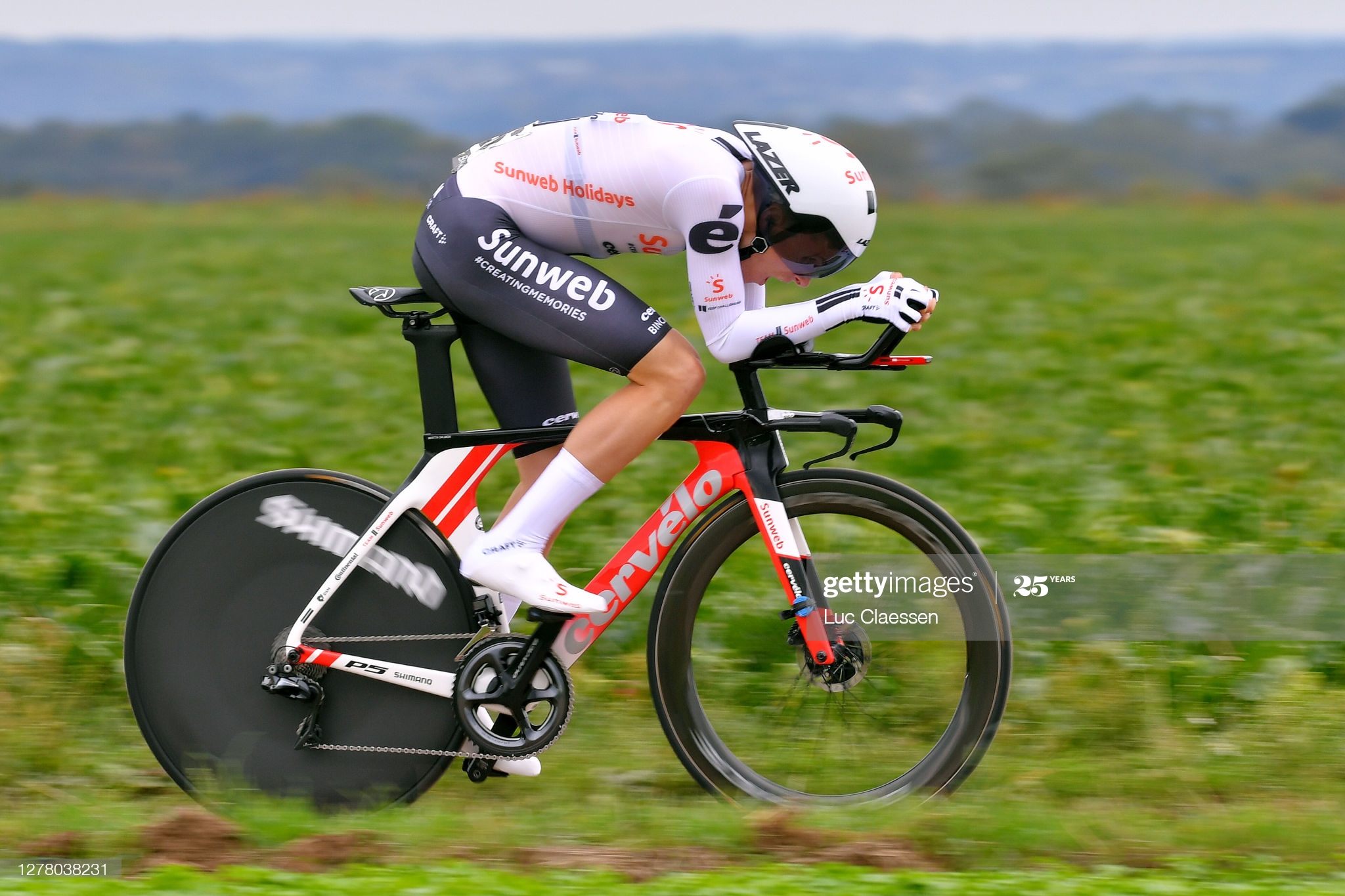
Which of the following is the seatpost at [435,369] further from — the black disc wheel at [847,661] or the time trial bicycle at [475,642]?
the black disc wheel at [847,661]

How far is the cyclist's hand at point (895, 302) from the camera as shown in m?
3.51

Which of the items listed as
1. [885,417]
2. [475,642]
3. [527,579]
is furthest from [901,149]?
[527,579]

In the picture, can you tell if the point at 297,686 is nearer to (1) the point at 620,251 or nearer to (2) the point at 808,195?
(1) the point at 620,251

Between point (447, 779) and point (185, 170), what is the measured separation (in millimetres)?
94448

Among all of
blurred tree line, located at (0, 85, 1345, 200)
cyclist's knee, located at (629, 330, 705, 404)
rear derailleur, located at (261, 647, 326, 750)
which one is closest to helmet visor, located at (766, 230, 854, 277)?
cyclist's knee, located at (629, 330, 705, 404)

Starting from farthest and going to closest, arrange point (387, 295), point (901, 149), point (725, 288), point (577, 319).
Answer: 1. point (901, 149)
2. point (387, 295)
3. point (577, 319)
4. point (725, 288)

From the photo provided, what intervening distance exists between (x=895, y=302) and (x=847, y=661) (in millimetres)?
1035

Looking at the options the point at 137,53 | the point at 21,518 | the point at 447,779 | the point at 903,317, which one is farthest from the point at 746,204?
the point at 137,53

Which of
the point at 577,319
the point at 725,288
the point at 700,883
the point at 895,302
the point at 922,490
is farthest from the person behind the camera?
the point at 922,490

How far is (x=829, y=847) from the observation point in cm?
363

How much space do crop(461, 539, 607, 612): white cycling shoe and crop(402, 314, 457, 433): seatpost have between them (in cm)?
40

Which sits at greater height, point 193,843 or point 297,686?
point 297,686

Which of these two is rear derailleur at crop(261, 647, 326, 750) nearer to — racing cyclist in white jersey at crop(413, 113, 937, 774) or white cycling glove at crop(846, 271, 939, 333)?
racing cyclist in white jersey at crop(413, 113, 937, 774)

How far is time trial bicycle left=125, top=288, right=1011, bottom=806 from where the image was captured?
3877 millimetres
